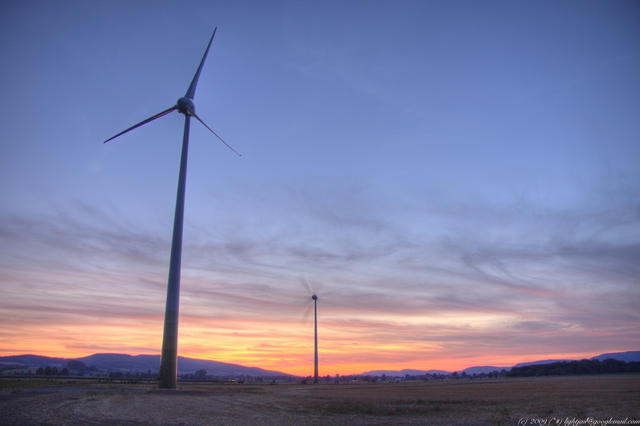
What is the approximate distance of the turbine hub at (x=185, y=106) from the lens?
218 ft

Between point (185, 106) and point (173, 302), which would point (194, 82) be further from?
point (173, 302)

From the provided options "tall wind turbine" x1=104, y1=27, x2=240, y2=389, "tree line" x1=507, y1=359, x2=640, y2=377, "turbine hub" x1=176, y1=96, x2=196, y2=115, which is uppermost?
"turbine hub" x1=176, y1=96, x2=196, y2=115

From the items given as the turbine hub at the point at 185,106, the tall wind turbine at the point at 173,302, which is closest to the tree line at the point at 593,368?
the tall wind turbine at the point at 173,302

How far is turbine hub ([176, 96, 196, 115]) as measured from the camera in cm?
6638

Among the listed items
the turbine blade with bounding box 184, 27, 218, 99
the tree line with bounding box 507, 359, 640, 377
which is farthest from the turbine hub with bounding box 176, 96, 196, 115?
the tree line with bounding box 507, 359, 640, 377

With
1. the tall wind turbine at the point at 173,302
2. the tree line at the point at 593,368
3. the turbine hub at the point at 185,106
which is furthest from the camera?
the tree line at the point at 593,368

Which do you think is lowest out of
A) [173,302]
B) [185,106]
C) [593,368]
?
[593,368]

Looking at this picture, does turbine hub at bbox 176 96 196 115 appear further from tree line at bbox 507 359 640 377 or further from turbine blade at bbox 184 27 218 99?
tree line at bbox 507 359 640 377

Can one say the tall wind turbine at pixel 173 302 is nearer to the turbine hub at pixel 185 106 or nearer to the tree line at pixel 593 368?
the turbine hub at pixel 185 106

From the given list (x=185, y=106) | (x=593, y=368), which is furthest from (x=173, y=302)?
(x=593, y=368)

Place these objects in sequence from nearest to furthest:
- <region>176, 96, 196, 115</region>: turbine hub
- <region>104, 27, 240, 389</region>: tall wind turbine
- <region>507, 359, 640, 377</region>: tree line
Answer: <region>104, 27, 240, 389</region>: tall wind turbine < <region>176, 96, 196, 115</region>: turbine hub < <region>507, 359, 640, 377</region>: tree line

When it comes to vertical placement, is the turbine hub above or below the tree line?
above

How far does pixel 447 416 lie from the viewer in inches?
1041

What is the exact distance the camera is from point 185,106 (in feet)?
218
